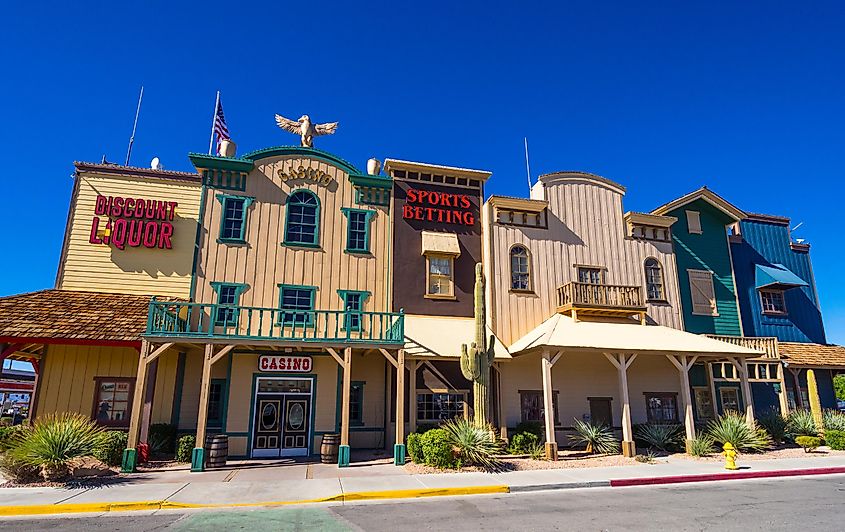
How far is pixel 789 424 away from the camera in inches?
759

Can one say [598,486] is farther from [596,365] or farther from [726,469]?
[596,365]

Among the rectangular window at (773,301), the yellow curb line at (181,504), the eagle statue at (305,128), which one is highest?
the eagle statue at (305,128)

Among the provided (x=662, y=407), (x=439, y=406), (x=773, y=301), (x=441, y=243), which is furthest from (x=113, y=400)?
(x=773, y=301)

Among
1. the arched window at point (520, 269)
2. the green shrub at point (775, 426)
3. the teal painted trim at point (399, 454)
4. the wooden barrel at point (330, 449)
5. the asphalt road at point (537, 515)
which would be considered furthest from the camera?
the arched window at point (520, 269)

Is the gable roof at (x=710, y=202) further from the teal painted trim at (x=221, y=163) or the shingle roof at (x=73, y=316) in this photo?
the shingle roof at (x=73, y=316)

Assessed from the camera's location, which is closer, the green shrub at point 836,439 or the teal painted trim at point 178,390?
the teal painted trim at point 178,390

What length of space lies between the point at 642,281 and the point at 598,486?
40.6 ft

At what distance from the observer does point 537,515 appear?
358 inches

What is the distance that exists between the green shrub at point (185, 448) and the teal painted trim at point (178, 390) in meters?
2.03

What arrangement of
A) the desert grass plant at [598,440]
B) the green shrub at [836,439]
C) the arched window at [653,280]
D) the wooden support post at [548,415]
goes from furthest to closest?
the arched window at [653,280], the green shrub at [836,439], the desert grass plant at [598,440], the wooden support post at [548,415]

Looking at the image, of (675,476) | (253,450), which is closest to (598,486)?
(675,476)

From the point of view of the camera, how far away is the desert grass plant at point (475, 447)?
13.6 metres

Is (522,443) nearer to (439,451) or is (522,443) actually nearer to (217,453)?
(439,451)

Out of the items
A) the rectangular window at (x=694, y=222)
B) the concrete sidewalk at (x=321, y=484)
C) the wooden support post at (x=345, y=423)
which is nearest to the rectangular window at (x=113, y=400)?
the concrete sidewalk at (x=321, y=484)
